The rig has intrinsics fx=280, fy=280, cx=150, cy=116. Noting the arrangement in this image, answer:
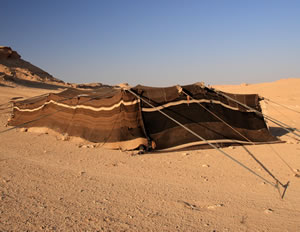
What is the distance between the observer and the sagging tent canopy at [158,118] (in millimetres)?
7262

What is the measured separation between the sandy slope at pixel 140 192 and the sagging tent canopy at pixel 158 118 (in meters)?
0.53

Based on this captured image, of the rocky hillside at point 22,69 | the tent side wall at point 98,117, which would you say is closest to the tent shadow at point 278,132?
the tent side wall at point 98,117

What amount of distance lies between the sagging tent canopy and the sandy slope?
20.8 inches

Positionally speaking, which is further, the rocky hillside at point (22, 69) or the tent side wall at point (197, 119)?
the rocky hillside at point (22, 69)

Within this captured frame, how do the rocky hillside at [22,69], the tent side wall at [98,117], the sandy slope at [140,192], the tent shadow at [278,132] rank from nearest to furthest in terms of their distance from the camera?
the sandy slope at [140,192], the tent side wall at [98,117], the tent shadow at [278,132], the rocky hillside at [22,69]

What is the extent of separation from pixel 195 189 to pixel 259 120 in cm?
515

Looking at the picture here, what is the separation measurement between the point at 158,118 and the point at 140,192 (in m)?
3.29

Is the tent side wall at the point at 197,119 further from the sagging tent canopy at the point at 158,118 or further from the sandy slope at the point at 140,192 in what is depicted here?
the sandy slope at the point at 140,192

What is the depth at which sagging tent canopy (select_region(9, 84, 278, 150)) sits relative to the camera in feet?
23.8

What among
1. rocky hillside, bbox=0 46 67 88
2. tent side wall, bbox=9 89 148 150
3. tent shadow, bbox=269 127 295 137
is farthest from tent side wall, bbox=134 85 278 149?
rocky hillside, bbox=0 46 67 88

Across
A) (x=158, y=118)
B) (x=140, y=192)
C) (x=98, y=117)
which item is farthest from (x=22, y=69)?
(x=140, y=192)

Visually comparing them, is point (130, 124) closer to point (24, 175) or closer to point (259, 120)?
point (24, 175)

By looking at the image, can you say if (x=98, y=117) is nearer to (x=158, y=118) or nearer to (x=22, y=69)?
(x=158, y=118)

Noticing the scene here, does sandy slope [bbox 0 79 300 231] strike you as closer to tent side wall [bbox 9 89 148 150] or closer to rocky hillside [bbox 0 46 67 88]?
tent side wall [bbox 9 89 148 150]
